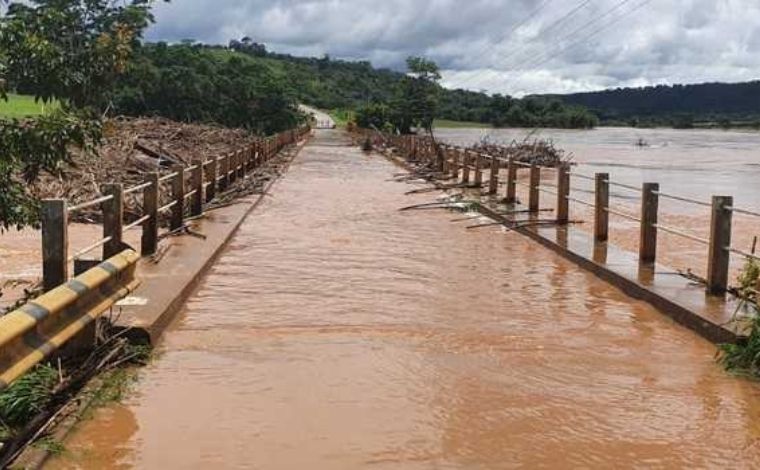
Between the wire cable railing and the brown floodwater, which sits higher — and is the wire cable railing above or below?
above

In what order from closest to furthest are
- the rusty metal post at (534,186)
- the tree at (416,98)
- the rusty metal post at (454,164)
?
1. the rusty metal post at (534,186)
2. the rusty metal post at (454,164)
3. the tree at (416,98)

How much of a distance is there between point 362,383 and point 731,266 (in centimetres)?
812

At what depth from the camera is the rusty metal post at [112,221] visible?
8797 millimetres

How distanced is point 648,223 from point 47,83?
702 centimetres

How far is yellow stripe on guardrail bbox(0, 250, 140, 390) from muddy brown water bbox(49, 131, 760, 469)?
0.57 meters

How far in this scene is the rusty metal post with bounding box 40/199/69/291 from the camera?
6.62 meters

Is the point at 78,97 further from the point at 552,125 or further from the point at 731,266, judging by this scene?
the point at 552,125

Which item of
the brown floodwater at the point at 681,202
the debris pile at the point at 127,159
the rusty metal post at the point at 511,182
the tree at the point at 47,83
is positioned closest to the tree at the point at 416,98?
the brown floodwater at the point at 681,202

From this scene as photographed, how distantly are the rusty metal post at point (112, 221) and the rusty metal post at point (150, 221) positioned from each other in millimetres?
2617

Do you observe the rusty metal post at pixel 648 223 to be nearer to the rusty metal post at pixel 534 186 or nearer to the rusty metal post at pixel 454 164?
the rusty metal post at pixel 534 186

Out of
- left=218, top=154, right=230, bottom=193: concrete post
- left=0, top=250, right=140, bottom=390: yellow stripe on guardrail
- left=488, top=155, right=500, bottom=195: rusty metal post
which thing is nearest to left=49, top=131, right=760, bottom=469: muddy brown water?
left=0, top=250, right=140, bottom=390: yellow stripe on guardrail

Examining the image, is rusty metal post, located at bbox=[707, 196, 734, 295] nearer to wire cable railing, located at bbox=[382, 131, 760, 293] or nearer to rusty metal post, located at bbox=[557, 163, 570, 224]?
wire cable railing, located at bbox=[382, 131, 760, 293]

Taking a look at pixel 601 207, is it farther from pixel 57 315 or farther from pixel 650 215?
pixel 57 315

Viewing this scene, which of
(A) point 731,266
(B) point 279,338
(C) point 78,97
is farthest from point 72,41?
(A) point 731,266
